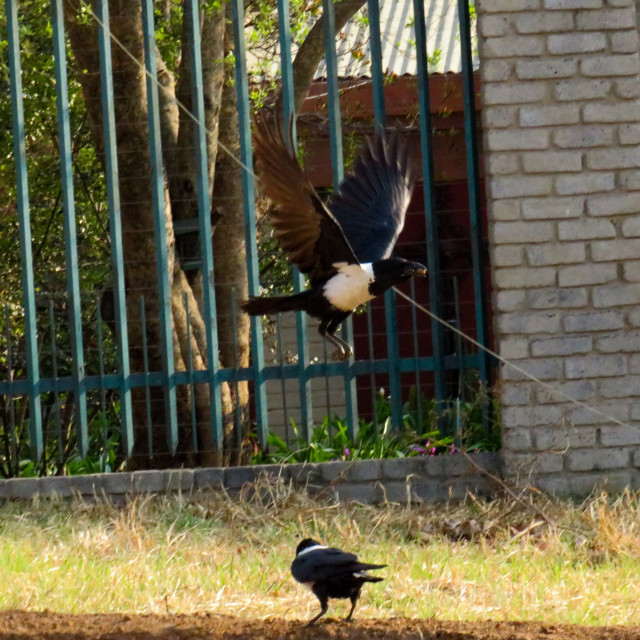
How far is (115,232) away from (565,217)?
2.21 m

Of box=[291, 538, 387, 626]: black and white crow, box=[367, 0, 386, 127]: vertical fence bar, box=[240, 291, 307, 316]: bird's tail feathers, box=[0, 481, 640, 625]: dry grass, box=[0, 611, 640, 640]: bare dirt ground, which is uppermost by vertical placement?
box=[367, 0, 386, 127]: vertical fence bar

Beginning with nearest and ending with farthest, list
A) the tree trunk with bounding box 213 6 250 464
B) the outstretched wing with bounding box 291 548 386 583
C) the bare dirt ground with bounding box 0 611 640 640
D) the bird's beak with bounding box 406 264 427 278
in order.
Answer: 1. the bare dirt ground with bounding box 0 611 640 640
2. the outstretched wing with bounding box 291 548 386 583
3. the bird's beak with bounding box 406 264 427 278
4. the tree trunk with bounding box 213 6 250 464

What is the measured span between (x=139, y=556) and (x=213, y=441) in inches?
65.7

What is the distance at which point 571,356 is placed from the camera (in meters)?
5.68

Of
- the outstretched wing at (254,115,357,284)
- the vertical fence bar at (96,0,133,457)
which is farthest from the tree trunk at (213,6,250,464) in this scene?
the outstretched wing at (254,115,357,284)

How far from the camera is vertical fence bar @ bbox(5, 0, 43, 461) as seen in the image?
5965 millimetres

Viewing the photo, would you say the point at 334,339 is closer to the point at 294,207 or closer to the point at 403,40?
the point at 294,207

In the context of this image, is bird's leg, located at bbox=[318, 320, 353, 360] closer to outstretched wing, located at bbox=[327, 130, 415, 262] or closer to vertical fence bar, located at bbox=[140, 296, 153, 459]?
outstretched wing, located at bbox=[327, 130, 415, 262]

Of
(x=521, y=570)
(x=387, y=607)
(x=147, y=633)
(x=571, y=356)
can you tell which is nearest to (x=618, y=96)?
(x=571, y=356)

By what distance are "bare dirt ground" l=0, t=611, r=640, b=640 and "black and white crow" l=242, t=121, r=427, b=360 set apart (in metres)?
1.69

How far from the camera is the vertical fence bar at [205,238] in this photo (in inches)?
234

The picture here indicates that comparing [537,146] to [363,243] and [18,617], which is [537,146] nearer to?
[363,243]

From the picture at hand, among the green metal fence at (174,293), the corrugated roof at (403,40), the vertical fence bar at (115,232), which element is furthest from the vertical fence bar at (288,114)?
the corrugated roof at (403,40)

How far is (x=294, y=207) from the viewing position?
15.6 ft
